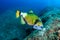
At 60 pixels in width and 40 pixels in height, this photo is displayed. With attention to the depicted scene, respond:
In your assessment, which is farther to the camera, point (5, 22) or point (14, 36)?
point (5, 22)

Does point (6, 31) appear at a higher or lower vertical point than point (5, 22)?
lower

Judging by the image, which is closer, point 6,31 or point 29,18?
point 29,18

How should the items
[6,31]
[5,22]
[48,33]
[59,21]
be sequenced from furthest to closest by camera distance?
[5,22]
[6,31]
[59,21]
[48,33]

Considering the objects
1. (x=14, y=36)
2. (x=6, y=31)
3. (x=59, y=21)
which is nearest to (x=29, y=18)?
(x=59, y=21)

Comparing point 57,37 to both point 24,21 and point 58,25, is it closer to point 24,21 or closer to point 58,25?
point 58,25

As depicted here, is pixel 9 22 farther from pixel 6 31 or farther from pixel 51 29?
pixel 51 29

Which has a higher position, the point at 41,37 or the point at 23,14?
the point at 23,14

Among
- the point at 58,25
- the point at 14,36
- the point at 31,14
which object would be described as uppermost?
the point at 31,14

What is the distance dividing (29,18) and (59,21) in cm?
337

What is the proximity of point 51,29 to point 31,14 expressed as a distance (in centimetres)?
260

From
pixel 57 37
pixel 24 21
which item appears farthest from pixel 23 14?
pixel 57 37

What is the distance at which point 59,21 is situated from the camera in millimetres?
5691

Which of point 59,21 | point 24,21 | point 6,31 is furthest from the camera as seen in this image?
point 6,31

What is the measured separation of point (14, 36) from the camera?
7.21m
